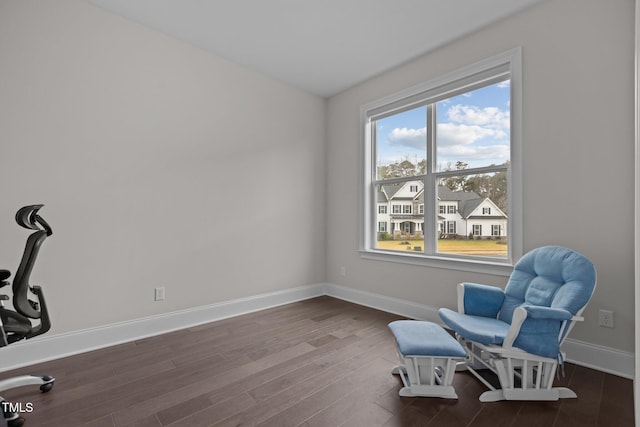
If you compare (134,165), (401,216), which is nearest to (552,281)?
(401,216)

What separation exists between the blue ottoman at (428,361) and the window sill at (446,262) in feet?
3.68

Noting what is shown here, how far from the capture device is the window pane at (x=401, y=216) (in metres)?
3.44

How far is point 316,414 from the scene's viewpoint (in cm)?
168

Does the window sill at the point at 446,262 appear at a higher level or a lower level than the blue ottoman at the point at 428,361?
higher

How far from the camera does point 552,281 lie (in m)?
2.03

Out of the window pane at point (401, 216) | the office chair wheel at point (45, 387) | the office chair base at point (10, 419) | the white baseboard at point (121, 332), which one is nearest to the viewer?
the office chair base at point (10, 419)

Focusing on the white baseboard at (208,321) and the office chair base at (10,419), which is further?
the white baseboard at (208,321)

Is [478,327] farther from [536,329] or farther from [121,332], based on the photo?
[121,332]

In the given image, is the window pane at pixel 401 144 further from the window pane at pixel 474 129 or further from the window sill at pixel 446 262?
the window sill at pixel 446 262

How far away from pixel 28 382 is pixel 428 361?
7.98 ft

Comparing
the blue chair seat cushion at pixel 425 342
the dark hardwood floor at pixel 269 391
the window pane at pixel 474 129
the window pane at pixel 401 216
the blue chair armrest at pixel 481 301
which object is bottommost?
the dark hardwood floor at pixel 269 391

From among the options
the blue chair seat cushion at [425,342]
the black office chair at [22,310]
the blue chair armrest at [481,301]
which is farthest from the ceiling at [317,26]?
the blue chair seat cushion at [425,342]

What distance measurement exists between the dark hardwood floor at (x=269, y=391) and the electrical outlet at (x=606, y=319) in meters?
0.34

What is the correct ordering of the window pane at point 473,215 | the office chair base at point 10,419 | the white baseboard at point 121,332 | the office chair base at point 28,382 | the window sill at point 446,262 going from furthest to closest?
the window pane at point 473,215, the window sill at point 446,262, the white baseboard at point 121,332, the office chair base at point 28,382, the office chair base at point 10,419
